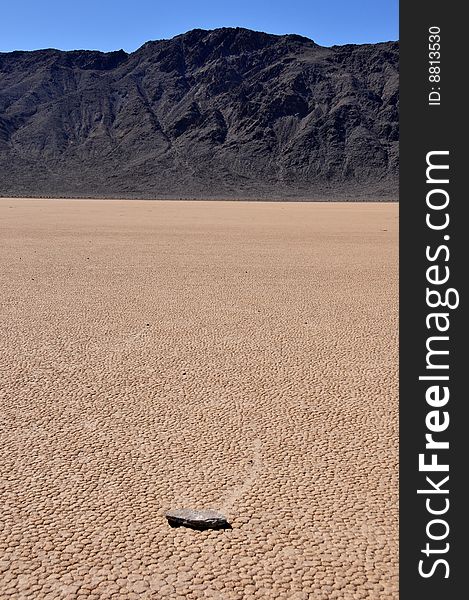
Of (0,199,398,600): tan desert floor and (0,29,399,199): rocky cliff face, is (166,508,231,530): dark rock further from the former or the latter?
(0,29,399,199): rocky cliff face

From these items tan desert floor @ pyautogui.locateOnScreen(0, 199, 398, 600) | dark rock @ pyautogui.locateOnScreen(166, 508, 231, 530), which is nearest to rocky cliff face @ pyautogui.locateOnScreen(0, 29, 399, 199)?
tan desert floor @ pyautogui.locateOnScreen(0, 199, 398, 600)

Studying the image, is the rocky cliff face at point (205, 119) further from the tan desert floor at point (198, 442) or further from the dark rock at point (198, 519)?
the dark rock at point (198, 519)

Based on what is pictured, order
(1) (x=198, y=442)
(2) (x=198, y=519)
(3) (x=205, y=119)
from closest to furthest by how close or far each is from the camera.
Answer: (2) (x=198, y=519) < (1) (x=198, y=442) < (3) (x=205, y=119)

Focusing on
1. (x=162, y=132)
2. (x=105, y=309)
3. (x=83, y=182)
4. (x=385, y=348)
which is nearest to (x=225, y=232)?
(x=105, y=309)

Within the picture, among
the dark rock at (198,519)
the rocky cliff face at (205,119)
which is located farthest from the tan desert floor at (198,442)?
the rocky cliff face at (205,119)

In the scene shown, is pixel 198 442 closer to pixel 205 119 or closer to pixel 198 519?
pixel 198 519

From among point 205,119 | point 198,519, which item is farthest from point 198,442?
point 205,119

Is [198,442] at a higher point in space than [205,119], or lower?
lower
